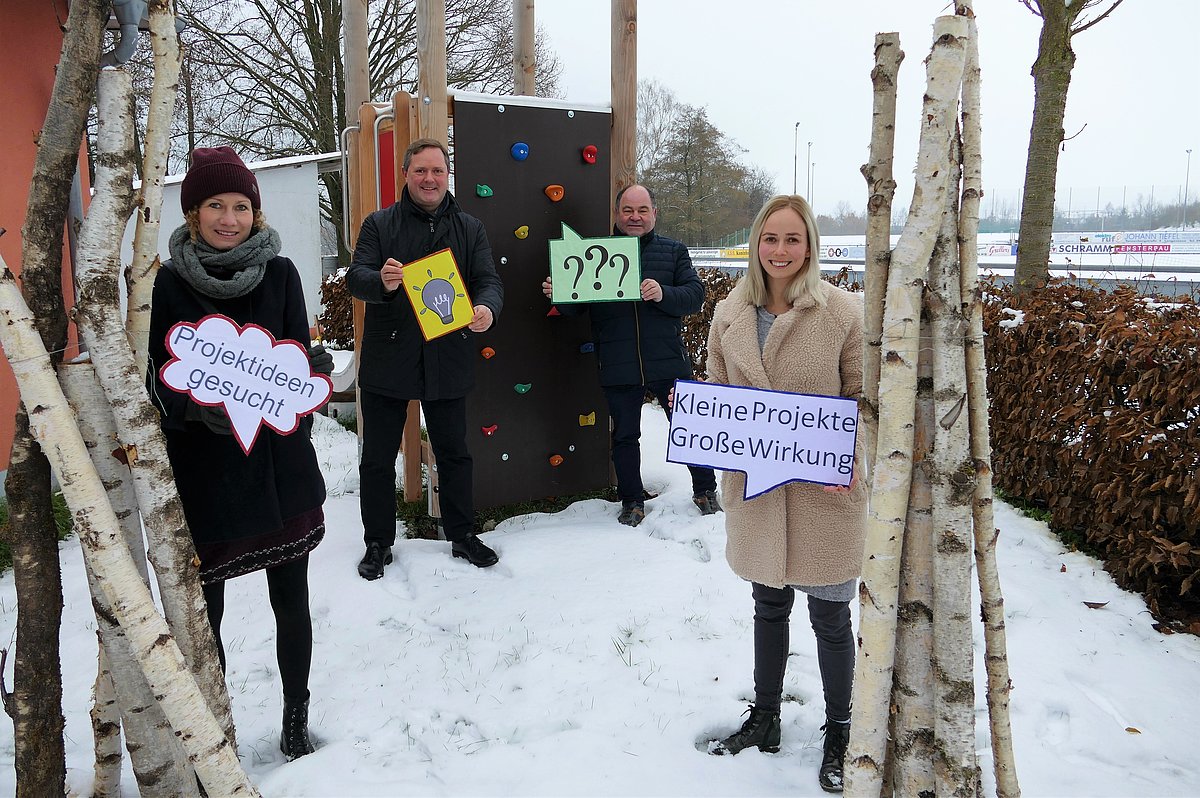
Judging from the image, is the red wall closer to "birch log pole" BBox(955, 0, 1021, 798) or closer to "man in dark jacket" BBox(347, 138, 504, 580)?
"man in dark jacket" BBox(347, 138, 504, 580)

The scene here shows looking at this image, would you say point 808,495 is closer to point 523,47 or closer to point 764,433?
point 764,433

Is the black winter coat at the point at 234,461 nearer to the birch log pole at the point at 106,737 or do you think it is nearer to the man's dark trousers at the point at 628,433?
the birch log pole at the point at 106,737

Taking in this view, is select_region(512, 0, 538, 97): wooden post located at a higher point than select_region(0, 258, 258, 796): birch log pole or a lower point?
higher

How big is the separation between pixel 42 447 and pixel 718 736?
226cm

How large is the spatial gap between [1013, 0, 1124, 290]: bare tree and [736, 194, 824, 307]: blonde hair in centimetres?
491

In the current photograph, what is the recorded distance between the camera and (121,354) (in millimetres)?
1908

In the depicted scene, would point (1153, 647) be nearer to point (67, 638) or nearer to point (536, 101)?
point (536, 101)

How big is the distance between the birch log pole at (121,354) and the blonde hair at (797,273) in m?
1.69

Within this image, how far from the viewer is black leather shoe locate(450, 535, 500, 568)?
4387 millimetres

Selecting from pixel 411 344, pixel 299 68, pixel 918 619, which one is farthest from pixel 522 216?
pixel 299 68

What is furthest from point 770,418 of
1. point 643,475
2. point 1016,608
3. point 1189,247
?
point 1189,247

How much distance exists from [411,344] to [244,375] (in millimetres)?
1875

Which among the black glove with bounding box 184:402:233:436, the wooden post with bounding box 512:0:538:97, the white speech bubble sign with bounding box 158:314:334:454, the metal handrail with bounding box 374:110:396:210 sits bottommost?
the black glove with bounding box 184:402:233:436

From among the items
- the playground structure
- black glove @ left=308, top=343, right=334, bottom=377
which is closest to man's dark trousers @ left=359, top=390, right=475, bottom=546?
the playground structure
